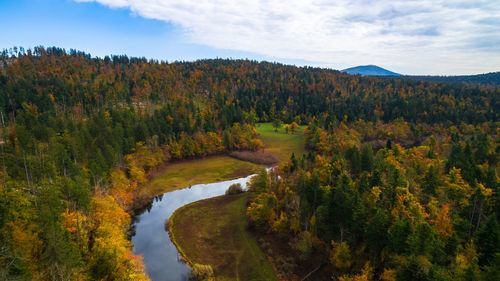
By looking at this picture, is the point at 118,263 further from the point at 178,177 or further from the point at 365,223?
the point at 178,177

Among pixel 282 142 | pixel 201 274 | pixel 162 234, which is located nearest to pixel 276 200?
pixel 201 274

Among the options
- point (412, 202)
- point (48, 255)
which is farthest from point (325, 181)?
point (48, 255)

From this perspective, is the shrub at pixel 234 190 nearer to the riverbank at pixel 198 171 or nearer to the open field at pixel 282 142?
the riverbank at pixel 198 171

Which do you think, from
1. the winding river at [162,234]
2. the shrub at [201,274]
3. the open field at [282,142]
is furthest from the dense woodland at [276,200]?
the open field at [282,142]

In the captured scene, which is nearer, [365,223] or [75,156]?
[365,223]

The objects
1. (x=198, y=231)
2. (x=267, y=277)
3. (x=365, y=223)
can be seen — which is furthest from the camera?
(x=198, y=231)

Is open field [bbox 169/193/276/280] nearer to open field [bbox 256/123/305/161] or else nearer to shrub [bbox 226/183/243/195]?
shrub [bbox 226/183/243/195]

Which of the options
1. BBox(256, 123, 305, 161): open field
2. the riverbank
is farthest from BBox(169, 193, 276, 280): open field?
BBox(256, 123, 305, 161): open field
